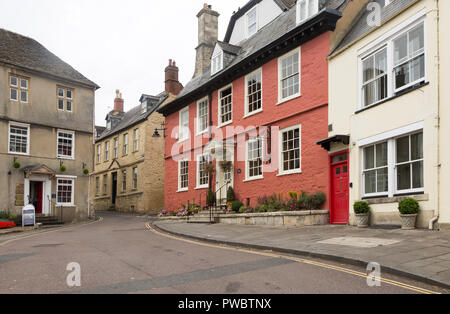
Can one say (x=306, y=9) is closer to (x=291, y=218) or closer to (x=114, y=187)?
(x=291, y=218)

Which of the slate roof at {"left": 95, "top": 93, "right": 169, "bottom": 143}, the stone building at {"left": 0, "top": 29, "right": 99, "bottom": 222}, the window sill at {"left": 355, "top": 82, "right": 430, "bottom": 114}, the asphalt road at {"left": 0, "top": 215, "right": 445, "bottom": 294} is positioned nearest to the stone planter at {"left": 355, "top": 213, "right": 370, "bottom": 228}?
the window sill at {"left": 355, "top": 82, "right": 430, "bottom": 114}

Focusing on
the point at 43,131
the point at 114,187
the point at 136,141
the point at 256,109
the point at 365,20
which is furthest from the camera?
the point at 114,187

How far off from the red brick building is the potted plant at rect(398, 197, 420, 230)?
166 inches

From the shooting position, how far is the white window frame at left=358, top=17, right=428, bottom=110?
1207 cm

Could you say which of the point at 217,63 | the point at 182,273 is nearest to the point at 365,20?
the point at 217,63

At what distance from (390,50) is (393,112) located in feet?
6.44

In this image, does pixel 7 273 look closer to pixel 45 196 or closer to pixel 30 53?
pixel 45 196

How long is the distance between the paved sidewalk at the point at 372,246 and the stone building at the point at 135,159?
18.7m

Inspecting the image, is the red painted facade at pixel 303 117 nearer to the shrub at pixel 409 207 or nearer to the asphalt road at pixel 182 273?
the shrub at pixel 409 207

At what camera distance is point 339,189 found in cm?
1525

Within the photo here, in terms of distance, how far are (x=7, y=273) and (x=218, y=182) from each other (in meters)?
15.0

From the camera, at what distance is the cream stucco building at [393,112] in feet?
37.0

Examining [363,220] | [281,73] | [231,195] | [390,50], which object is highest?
[281,73]

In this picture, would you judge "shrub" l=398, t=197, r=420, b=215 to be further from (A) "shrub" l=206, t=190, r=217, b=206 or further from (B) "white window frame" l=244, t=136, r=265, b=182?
(A) "shrub" l=206, t=190, r=217, b=206
